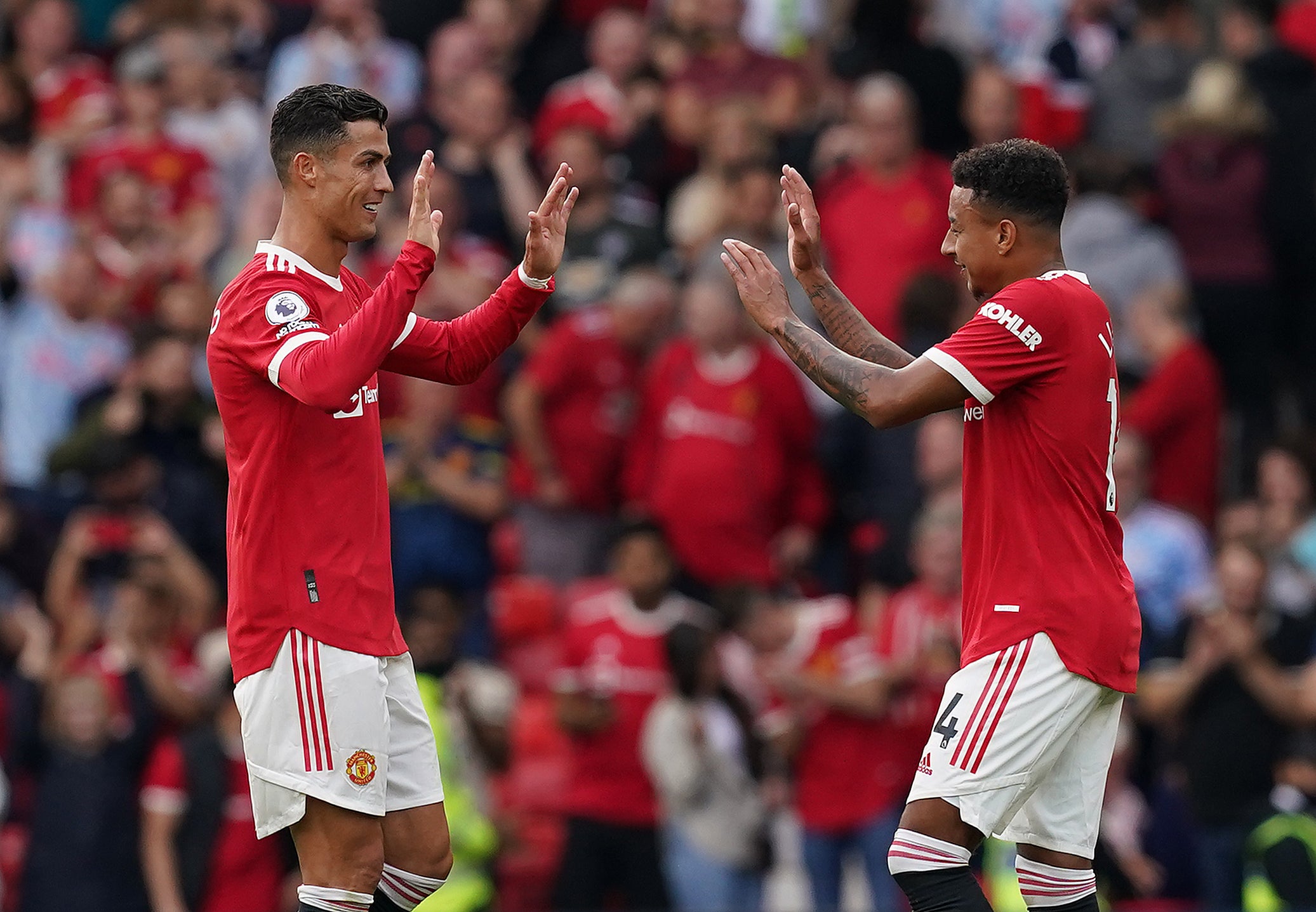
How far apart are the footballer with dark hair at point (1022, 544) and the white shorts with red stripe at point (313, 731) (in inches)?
62.2

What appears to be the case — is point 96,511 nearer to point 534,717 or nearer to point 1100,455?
point 534,717

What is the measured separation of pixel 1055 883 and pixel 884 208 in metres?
6.80

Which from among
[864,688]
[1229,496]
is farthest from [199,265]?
[1229,496]

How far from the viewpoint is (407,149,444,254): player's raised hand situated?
612 centimetres

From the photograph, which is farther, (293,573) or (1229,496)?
(1229,496)


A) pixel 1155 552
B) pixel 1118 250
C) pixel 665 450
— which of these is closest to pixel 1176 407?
pixel 1118 250

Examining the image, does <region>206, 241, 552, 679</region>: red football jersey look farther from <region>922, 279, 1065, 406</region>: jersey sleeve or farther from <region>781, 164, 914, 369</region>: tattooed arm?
<region>922, 279, 1065, 406</region>: jersey sleeve

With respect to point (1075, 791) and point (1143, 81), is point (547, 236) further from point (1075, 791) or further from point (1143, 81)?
point (1143, 81)

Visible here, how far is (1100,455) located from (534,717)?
607 cm

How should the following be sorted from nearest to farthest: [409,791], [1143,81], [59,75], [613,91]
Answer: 1. [409,791]
2. [1143,81]
3. [613,91]
4. [59,75]

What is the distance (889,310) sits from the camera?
40.8ft

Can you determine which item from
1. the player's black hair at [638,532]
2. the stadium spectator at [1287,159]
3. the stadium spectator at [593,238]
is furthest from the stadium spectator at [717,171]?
the stadium spectator at [1287,159]

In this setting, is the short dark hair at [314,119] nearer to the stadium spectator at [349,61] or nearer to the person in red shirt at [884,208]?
the person in red shirt at [884,208]

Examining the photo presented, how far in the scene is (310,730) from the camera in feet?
20.5
